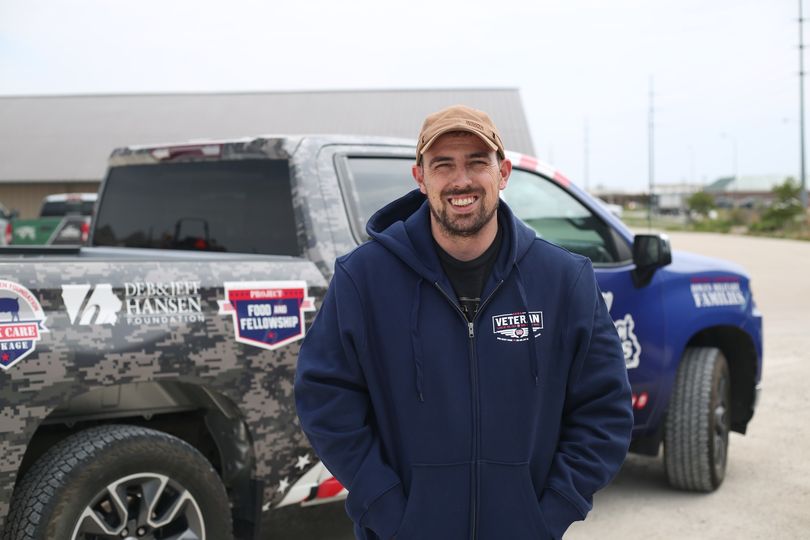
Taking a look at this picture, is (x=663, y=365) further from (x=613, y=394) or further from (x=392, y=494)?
(x=392, y=494)

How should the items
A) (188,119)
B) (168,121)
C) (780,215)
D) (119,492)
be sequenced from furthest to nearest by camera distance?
(780,215) < (188,119) < (168,121) < (119,492)

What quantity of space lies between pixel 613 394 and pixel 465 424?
0.39 metres

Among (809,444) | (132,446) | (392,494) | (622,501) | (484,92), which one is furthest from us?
(484,92)

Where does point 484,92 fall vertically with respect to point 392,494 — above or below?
above

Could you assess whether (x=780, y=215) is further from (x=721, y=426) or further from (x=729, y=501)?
(x=729, y=501)

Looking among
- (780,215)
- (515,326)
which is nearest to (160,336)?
(515,326)

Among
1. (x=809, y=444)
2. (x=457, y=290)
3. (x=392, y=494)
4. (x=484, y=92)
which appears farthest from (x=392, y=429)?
(x=484, y=92)

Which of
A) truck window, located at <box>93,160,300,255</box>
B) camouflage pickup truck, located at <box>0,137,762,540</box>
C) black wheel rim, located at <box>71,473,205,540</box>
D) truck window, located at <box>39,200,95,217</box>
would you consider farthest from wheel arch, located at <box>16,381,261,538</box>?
truck window, located at <box>39,200,95,217</box>

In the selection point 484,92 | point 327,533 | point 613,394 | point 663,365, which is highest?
point 484,92

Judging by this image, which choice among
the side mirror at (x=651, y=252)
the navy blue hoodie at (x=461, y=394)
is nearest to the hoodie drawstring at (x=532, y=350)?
the navy blue hoodie at (x=461, y=394)

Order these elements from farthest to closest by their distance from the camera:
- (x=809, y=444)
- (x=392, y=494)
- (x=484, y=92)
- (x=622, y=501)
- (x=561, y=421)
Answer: (x=484, y=92) → (x=809, y=444) → (x=622, y=501) → (x=561, y=421) → (x=392, y=494)

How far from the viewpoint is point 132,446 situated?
3.11 m

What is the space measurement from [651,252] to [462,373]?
277cm

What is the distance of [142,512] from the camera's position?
314 cm
